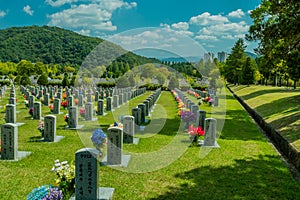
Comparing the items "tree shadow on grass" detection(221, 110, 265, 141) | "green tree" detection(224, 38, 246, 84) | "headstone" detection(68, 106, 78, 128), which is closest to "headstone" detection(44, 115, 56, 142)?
"headstone" detection(68, 106, 78, 128)

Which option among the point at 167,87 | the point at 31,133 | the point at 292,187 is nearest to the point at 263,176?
the point at 292,187

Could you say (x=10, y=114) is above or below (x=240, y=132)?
above

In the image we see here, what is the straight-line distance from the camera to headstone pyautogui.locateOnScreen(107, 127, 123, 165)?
298 inches

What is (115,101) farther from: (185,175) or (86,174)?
(86,174)

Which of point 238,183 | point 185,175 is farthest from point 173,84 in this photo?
point 238,183

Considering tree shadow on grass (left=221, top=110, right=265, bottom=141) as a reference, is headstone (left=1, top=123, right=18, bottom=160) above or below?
above

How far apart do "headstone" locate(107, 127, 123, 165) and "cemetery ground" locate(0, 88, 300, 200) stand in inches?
13.0

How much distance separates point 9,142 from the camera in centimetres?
771

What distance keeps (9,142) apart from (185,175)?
4787 millimetres

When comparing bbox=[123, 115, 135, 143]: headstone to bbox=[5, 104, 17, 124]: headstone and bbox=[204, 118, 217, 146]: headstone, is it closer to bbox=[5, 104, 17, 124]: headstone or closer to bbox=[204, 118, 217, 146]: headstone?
bbox=[204, 118, 217, 146]: headstone

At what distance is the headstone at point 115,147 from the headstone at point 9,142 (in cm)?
259

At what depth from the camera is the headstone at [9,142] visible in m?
7.71

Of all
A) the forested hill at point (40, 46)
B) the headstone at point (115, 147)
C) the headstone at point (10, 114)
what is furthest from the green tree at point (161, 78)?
the headstone at point (115, 147)

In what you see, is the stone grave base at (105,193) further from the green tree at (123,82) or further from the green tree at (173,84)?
the green tree at (173,84)
